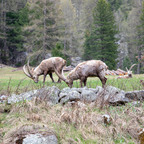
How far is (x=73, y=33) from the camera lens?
48.6m

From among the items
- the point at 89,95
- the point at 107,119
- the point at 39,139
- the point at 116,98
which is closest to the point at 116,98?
the point at 116,98

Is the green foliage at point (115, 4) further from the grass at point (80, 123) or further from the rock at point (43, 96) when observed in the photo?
the grass at point (80, 123)

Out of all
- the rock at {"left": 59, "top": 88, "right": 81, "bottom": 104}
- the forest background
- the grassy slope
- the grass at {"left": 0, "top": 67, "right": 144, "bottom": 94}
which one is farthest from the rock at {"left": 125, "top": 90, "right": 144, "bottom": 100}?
the forest background

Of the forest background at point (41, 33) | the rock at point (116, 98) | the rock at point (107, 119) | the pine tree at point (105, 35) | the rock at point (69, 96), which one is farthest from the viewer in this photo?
the forest background at point (41, 33)

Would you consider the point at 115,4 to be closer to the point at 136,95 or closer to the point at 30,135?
the point at 136,95

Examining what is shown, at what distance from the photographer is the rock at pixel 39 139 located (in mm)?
3963

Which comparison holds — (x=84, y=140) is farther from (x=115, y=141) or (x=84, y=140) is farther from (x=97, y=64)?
(x=97, y=64)

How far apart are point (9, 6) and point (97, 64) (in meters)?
42.4

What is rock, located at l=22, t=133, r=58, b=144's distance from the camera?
13.0 feet

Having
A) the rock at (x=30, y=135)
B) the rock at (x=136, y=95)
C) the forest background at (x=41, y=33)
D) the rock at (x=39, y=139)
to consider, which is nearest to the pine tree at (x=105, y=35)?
the forest background at (x=41, y=33)

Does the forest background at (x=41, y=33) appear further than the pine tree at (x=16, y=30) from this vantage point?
No

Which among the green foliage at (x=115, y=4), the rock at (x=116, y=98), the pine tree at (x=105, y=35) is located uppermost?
the green foliage at (x=115, y=4)

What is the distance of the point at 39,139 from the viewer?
403 centimetres

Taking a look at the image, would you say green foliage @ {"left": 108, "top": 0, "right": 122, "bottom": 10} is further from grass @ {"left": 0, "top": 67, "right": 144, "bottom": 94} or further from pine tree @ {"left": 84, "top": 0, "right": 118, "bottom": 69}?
grass @ {"left": 0, "top": 67, "right": 144, "bottom": 94}
